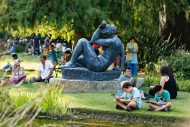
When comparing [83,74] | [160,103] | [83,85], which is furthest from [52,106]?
[83,74]

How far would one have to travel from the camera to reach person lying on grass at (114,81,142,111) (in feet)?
35.9

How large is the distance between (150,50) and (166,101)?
1034cm

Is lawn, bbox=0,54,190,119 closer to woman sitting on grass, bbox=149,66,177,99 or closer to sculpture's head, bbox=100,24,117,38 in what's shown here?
woman sitting on grass, bbox=149,66,177,99

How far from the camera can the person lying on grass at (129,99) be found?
1095 cm

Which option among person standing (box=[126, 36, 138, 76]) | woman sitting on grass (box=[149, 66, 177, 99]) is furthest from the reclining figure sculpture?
person standing (box=[126, 36, 138, 76])

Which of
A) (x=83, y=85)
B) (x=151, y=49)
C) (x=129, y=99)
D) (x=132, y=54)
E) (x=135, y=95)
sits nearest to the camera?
(x=135, y=95)

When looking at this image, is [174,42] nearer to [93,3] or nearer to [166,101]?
[93,3]

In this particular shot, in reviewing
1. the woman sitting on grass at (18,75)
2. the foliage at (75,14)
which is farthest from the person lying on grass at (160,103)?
the foliage at (75,14)

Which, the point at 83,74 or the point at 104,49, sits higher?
the point at 104,49

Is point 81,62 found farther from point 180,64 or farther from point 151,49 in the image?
point 151,49

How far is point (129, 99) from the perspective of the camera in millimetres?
11227

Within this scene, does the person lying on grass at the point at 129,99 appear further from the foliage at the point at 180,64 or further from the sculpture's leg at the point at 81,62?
the foliage at the point at 180,64

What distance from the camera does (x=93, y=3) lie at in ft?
66.0

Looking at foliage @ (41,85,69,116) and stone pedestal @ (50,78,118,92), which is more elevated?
stone pedestal @ (50,78,118,92)
